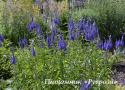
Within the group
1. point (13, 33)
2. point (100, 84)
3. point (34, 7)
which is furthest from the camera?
point (34, 7)

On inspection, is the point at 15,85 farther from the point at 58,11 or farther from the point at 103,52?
the point at 58,11

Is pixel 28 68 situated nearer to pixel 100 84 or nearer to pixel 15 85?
pixel 15 85

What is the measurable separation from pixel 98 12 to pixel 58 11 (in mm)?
1124

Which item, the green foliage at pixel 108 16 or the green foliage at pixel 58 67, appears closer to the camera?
the green foliage at pixel 58 67

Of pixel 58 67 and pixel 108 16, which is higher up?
pixel 108 16

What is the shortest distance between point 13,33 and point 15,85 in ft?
9.56

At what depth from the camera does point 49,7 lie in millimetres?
9430

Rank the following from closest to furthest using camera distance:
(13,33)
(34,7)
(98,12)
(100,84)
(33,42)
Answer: (100,84) → (33,42) → (13,33) → (98,12) → (34,7)

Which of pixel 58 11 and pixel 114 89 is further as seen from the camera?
pixel 58 11

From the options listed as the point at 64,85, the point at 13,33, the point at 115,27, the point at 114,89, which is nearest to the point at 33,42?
the point at 64,85

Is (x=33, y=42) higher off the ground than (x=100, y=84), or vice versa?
(x=33, y=42)

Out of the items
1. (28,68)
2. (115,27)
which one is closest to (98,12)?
(115,27)

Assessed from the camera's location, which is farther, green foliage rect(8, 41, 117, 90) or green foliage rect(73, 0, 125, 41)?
green foliage rect(73, 0, 125, 41)

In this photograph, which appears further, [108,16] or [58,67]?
[108,16]
